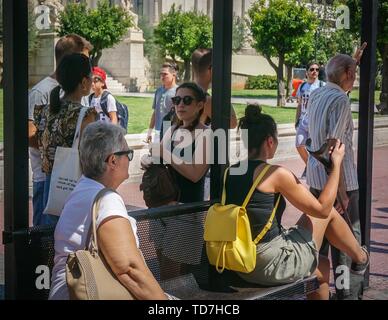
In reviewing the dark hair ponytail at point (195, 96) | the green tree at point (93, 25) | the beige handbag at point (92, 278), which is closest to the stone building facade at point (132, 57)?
the green tree at point (93, 25)

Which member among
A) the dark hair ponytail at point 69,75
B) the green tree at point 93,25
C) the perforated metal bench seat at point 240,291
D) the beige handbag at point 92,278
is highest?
the green tree at point 93,25

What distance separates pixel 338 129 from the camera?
4555mm

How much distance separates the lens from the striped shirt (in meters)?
4.57

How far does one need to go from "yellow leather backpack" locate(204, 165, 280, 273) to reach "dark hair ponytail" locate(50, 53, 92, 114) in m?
1.12

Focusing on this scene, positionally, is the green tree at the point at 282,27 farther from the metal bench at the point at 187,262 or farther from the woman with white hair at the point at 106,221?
the woman with white hair at the point at 106,221

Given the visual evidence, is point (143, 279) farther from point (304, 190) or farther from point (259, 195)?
point (304, 190)

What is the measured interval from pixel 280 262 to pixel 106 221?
1265 mm

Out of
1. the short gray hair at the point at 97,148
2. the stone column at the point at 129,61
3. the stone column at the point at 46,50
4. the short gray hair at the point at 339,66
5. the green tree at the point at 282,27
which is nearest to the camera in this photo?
the short gray hair at the point at 97,148

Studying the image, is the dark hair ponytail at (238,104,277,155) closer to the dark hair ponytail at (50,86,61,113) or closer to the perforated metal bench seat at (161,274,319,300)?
the perforated metal bench seat at (161,274,319,300)

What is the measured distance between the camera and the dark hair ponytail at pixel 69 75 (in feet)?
12.9

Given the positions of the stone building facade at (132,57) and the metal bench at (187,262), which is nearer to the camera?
the metal bench at (187,262)

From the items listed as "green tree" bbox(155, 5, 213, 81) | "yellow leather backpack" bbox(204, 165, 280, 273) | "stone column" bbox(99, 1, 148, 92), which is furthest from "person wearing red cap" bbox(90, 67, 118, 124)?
"stone column" bbox(99, 1, 148, 92)

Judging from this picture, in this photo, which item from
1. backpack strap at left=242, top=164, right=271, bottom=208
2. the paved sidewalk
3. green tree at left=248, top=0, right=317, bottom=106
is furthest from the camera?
green tree at left=248, top=0, right=317, bottom=106
